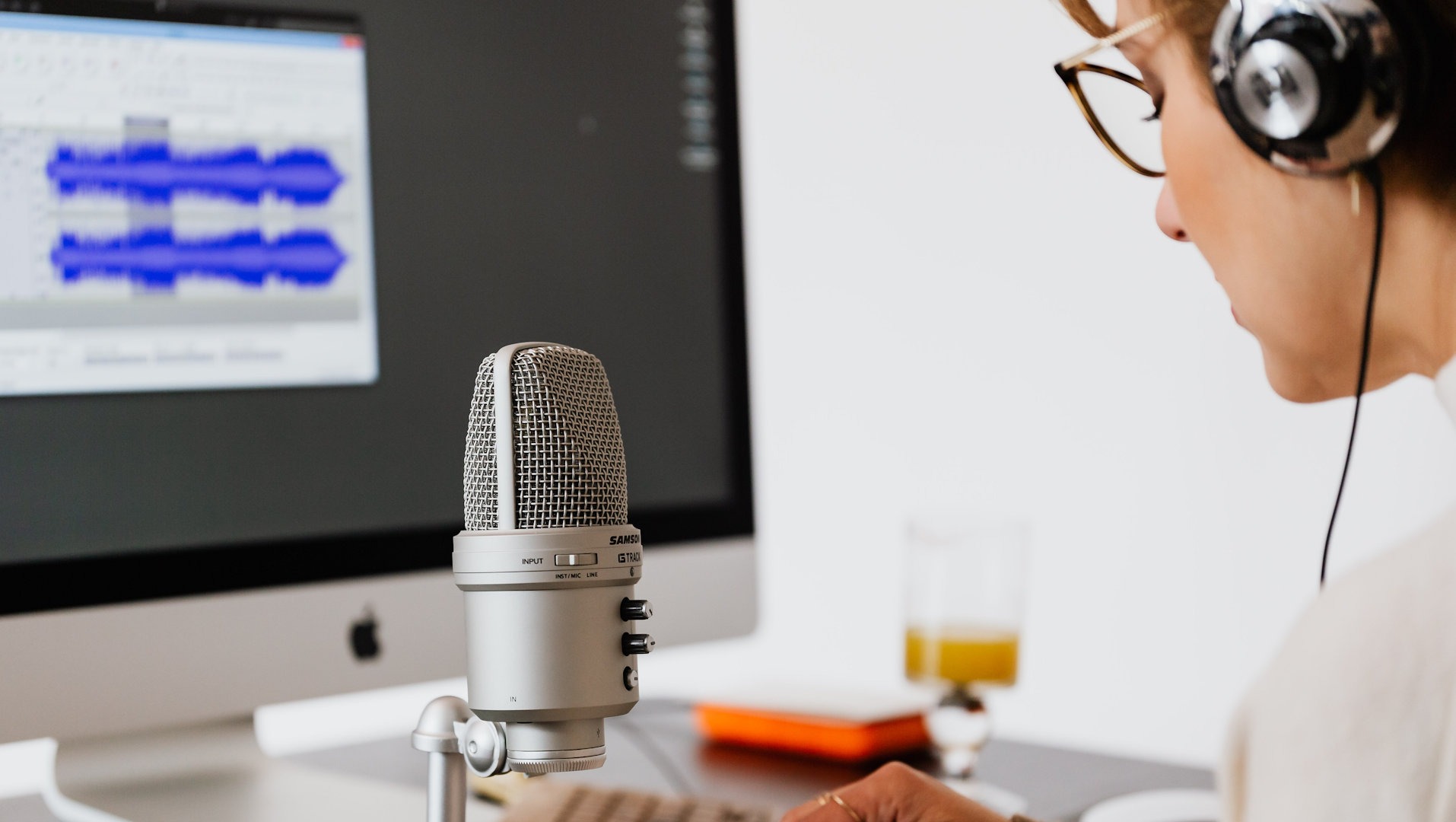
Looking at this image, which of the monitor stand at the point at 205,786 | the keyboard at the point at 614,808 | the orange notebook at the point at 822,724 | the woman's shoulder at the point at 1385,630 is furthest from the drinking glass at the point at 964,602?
the woman's shoulder at the point at 1385,630

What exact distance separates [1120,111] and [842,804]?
0.41 m

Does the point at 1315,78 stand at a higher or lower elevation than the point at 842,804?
higher

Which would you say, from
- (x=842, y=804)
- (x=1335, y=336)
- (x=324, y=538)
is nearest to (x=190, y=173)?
(x=324, y=538)

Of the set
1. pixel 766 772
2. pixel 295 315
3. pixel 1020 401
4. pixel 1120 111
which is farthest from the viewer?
pixel 1020 401

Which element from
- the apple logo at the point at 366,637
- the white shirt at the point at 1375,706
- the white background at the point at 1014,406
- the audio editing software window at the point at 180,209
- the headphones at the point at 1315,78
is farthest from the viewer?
the white background at the point at 1014,406

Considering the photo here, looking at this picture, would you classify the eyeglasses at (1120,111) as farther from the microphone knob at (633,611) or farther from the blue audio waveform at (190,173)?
the blue audio waveform at (190,173)

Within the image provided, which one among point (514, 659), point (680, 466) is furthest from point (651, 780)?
point (514, 659)

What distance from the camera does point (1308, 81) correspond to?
0.53m

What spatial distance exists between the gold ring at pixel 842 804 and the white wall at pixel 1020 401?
1098mm

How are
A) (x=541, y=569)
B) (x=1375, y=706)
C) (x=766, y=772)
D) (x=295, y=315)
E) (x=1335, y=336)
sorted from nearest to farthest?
(x=1375, y=706), (x=541, y=569), (x=1335, y=336), (x=295, y=315), (x=766, y=772)

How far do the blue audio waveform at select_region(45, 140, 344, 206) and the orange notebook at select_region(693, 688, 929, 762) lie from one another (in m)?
0.55

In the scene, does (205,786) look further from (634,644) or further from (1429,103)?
(1429,103)

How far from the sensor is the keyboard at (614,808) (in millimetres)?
784

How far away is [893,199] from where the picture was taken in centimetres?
201
